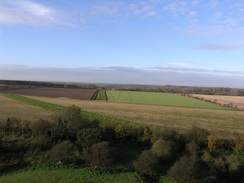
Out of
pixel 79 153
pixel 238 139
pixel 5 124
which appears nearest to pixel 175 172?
pixel 79 153

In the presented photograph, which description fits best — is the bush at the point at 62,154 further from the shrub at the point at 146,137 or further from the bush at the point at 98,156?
the shrub at the point at 146,137

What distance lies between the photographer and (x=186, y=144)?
18328 mm

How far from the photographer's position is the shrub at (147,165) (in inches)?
567

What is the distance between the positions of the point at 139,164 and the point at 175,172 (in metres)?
2.75

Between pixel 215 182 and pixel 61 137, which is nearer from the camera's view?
pixel 215 182

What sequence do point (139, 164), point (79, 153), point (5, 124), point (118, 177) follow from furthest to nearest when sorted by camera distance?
point (5, 124) → point (79, 153) → point (139, 164) → point (118, 177)

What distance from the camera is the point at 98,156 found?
48.5 feet

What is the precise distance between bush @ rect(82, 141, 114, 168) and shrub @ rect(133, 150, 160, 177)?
86.2 inches

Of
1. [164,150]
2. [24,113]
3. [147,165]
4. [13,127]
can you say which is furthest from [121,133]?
[24,113]

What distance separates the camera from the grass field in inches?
490

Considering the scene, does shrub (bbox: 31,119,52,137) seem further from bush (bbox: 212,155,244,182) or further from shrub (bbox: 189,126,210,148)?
bush (bbox: 212,155,244,182)

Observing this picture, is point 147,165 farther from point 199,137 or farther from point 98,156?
point 199,137

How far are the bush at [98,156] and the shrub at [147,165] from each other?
7.18 ft

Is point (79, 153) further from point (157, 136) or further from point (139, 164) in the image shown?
point (157, 136)
